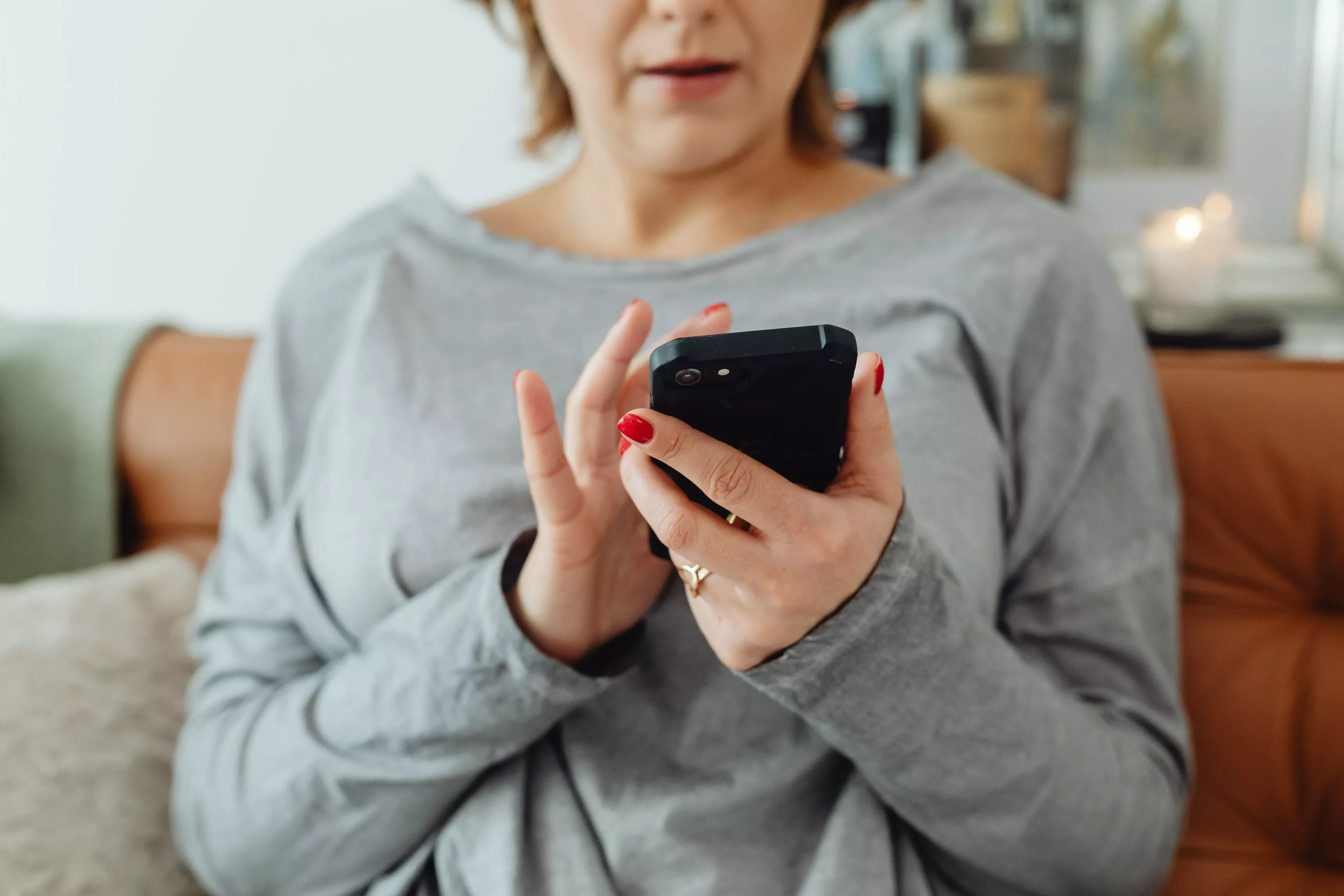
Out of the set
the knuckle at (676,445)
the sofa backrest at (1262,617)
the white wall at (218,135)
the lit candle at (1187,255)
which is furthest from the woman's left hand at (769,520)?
the white wall at (218,135)

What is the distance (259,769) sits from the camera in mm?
685

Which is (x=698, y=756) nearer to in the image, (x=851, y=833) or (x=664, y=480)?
(x=851, y=833)

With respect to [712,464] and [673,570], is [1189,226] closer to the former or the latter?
[673,570]

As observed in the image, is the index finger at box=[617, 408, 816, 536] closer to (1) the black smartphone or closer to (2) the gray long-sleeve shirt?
(1) the black smartphone

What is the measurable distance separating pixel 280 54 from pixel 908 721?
4.12 ft

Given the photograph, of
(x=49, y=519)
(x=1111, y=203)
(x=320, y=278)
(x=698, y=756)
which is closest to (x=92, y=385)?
(x=49, y=519)

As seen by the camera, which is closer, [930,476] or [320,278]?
[930,476]

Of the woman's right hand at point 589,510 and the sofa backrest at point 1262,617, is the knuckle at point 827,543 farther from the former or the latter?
the sofa backrest at point 1262,617

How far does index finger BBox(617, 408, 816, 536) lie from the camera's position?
39cm

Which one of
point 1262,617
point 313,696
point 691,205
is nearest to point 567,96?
point 691,205

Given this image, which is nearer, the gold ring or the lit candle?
the gold ring

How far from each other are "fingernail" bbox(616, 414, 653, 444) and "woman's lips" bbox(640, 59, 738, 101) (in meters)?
0.41

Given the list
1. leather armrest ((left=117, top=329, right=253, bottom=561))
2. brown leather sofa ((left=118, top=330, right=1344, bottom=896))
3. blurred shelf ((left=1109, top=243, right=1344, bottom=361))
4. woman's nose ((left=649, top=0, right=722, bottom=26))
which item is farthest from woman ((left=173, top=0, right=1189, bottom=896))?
blurred shelf ((left=1109, top=243, right=1344, bottom=361))

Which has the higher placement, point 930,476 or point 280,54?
point 280,54
